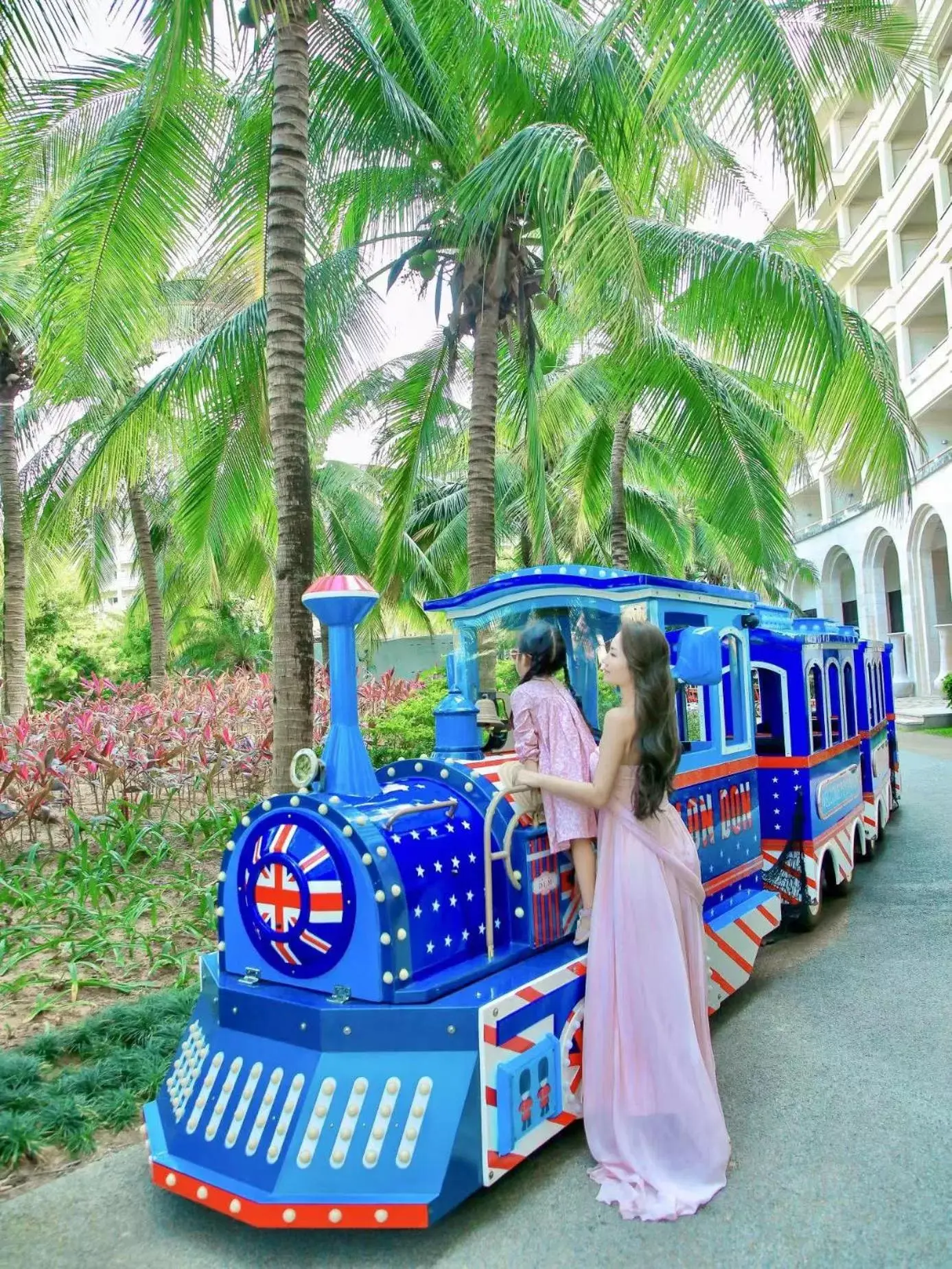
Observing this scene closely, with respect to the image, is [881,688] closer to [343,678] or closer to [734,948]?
[734,948]

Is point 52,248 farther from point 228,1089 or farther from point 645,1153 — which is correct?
point 645,1153

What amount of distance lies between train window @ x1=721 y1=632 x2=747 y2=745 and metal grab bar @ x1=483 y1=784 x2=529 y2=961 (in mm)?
1907

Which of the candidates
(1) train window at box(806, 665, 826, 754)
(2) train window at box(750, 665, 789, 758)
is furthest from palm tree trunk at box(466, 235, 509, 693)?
(1) train window at box(806, 665, 826, 754)

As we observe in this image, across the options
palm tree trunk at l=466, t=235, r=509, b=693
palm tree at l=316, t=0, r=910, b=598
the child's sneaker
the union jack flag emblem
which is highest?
palm tree at l=316, t=0, r=910, b=598

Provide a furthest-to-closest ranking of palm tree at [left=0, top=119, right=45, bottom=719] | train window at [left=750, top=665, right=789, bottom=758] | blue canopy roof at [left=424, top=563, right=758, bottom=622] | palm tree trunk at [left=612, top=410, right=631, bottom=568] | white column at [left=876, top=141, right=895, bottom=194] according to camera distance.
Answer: white column at [left=876, top=141, right=895, bottom=194] < palm tree trunk at [left=612, top=410, right=631, bottom=568] < palm tree at [left=0, top=119, right=45, bottom=719] < train window at [left=750, top=665, right=789, bottom=758] < blue canopy roof at [left=424, top=563, right=758, bottom=622]

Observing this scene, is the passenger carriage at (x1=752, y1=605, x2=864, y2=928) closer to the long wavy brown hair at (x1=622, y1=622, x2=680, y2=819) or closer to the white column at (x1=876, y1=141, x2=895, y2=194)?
the long wavy brown hair at (x1=622, y1=622, x2=680, y2=819)

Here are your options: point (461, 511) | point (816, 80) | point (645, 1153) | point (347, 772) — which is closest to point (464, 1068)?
point (645, 1153)

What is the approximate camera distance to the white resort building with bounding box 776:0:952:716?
23328mm

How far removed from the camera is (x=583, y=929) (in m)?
3.83

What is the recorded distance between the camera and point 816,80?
7430 mm

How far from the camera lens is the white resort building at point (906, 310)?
23.3 meters

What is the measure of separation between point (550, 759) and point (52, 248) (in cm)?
646

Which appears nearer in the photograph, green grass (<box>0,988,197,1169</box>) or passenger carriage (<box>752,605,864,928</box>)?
green grass (<box>0,988,197,1169</box>)

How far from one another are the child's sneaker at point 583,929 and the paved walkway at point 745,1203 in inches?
28.5
